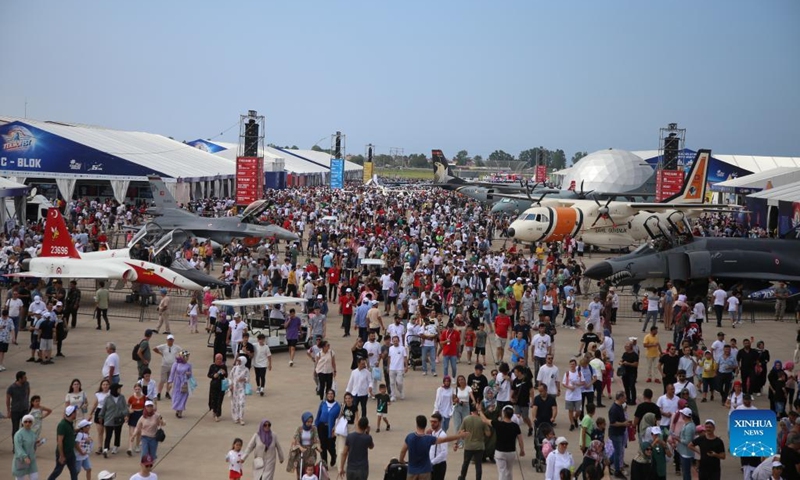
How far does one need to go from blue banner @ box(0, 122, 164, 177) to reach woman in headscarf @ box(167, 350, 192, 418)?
36.3 meters

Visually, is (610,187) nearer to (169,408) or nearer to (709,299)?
(709,299)

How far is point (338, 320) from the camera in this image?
78.0 feet

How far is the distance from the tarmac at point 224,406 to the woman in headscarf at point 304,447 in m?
1.07

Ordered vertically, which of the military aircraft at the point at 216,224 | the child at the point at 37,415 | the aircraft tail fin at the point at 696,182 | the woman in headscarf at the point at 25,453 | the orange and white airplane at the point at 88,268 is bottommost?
the woman in headscarf at the point at 25,453

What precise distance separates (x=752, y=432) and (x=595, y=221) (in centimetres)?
3190

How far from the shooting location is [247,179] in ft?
157

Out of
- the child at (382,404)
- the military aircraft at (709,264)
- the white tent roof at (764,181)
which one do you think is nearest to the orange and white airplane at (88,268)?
the child at (382,404)

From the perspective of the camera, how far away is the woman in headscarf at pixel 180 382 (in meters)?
13.7

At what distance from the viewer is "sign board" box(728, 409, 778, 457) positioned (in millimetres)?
7441

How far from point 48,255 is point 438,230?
64.9 ft

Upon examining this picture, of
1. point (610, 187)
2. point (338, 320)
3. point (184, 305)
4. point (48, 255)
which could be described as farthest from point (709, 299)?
point (610, 187)

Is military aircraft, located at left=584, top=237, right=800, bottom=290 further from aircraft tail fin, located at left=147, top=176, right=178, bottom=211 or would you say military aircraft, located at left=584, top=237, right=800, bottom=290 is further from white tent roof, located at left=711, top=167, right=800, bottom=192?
white tent roof, located at left=711, top=167, right=800, bottom=192

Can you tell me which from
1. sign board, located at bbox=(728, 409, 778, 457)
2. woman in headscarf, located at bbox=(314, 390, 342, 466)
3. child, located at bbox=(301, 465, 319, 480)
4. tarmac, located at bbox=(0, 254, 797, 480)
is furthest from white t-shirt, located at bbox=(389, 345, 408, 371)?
sign board, located at bbox=(728, 409, 778, 457)

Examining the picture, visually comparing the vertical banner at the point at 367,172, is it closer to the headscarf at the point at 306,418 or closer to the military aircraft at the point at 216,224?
the military aircraft at the point at 216,224
